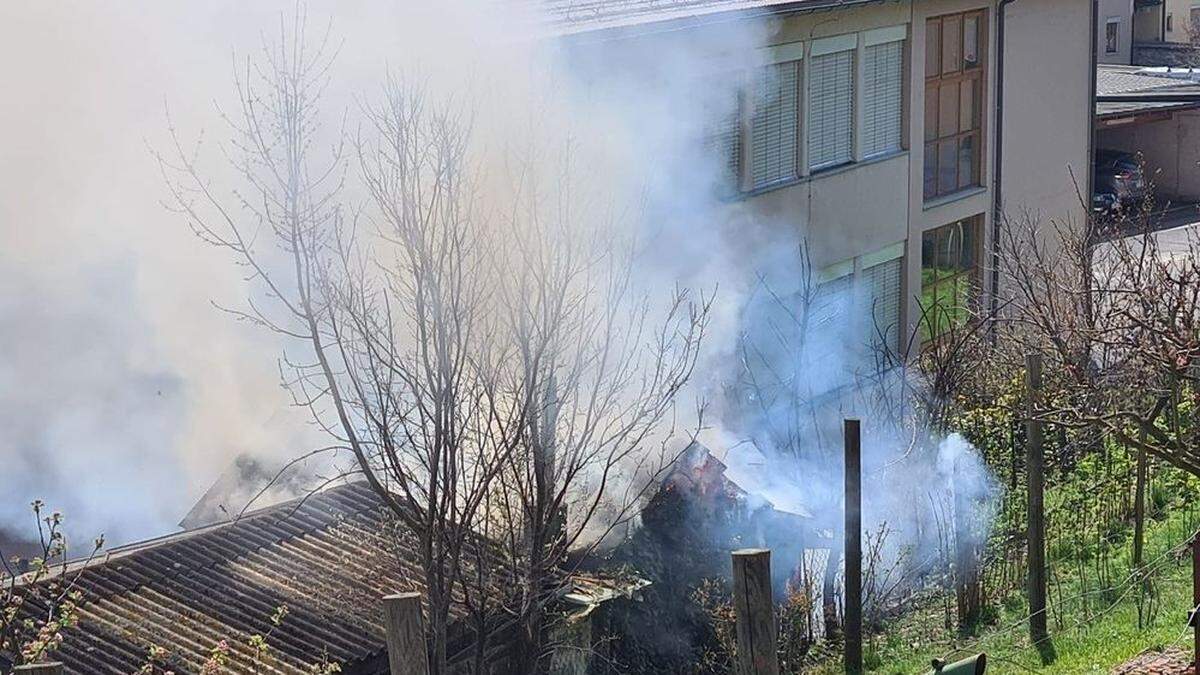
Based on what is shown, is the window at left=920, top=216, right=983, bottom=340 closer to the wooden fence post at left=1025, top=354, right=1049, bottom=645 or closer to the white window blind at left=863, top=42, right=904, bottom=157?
the white window blind at left=863, top=42, right=904, bottom=157

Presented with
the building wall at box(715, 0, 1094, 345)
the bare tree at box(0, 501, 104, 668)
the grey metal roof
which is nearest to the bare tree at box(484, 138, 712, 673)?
the bare tree at box(0, 501, 104, 668)

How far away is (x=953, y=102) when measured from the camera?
1995cm

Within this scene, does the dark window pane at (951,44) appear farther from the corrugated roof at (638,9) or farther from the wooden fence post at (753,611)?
the wooden fence post at (753,611)

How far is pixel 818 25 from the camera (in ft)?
55.3

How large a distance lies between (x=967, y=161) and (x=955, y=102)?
896mm

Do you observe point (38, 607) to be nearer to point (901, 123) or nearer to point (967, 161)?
point (901, 123)

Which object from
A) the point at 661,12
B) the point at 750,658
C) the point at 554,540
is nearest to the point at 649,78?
the point at 661,12

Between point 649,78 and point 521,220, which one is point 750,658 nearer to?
point 521,220

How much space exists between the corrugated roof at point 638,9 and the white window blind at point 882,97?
5.47 ft

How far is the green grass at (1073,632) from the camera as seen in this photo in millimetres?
9328

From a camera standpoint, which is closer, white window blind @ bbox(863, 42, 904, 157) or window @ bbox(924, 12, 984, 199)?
white window blind @ bbox(863, 42, 904, 157)

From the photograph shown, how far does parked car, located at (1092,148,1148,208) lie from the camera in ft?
103

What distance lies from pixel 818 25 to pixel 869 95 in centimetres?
163

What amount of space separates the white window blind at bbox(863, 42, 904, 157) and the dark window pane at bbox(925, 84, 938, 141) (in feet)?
2.51
